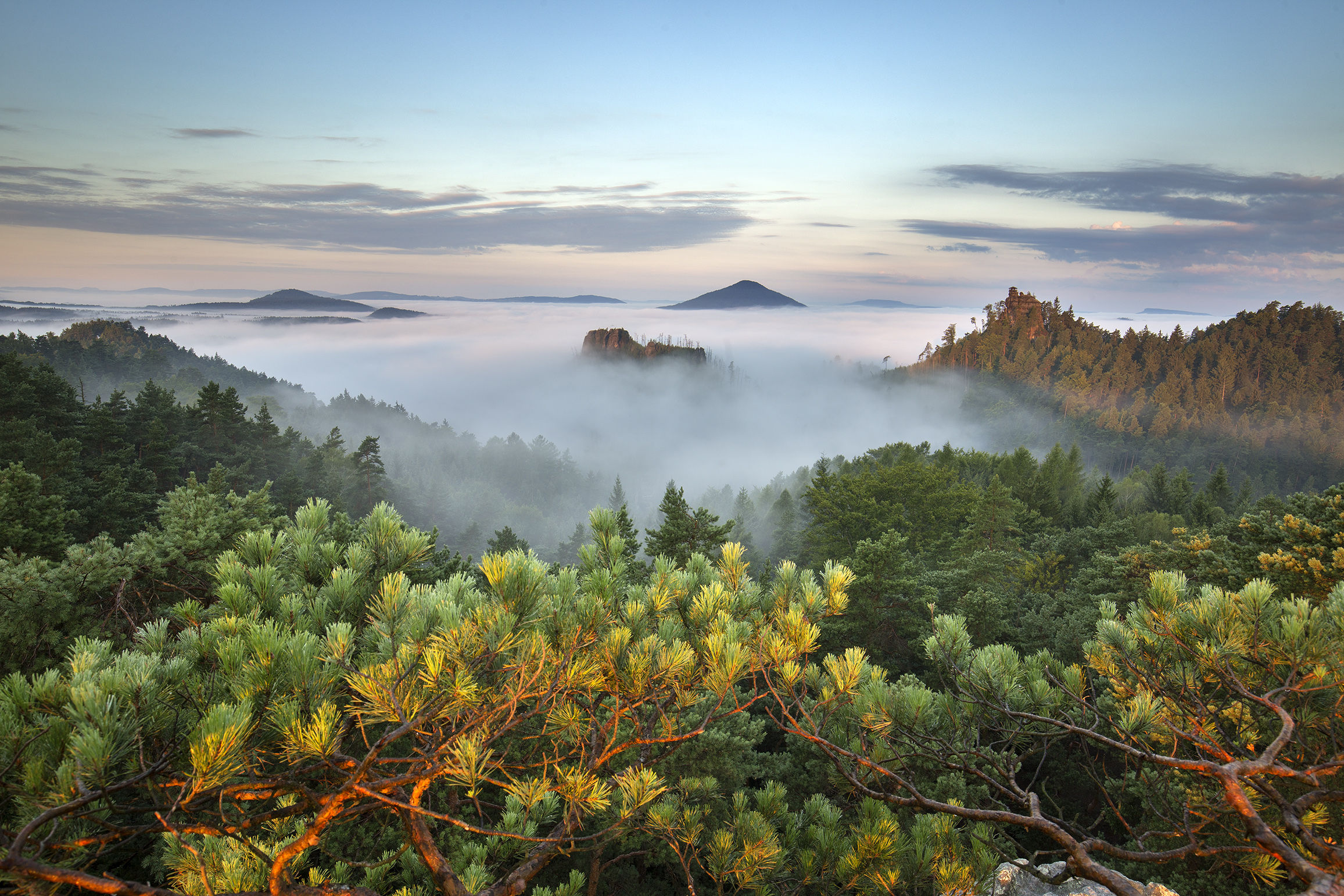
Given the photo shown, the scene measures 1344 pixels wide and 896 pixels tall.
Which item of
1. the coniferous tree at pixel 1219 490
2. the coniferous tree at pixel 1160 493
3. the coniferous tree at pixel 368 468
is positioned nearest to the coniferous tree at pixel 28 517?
the coniferous tree at pixel 368 468

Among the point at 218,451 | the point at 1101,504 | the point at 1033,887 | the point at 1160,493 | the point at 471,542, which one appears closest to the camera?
the point at 1033,887

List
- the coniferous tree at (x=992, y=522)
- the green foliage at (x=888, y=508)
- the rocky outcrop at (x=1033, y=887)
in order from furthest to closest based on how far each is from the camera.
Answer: the green foliage at (x=888, y=508) → the coniferous tree at (x=992, y=522) → the rocky outcrop at (x=1033, y=887)

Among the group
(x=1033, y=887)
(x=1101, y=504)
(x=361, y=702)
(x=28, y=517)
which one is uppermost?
(x=361, y=702)

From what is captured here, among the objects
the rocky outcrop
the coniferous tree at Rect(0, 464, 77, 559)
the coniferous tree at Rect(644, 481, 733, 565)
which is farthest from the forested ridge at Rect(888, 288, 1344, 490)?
the coniferous tree at Rect(0, 464, 77, 559)

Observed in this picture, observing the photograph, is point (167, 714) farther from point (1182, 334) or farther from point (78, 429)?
point (1182, 334)

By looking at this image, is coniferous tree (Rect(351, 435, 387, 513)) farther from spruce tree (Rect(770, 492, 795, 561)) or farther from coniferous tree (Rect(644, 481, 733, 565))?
coniferous tree (Rect(644, 481, 733, 565))

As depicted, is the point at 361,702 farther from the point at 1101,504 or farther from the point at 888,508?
the point at 1101,504

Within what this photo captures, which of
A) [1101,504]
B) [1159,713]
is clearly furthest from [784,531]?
[1159,713]

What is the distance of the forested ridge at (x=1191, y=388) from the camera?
372 ft

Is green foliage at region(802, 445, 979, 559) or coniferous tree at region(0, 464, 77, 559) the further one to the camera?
green foliage at region(802, 445, 979, 559)

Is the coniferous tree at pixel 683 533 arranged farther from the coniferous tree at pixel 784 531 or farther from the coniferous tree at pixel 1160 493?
the coniferous tree at pixel 1160 493

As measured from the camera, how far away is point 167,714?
2.76 m

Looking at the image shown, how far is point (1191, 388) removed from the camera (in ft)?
409

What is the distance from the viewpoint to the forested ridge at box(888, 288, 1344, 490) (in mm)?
113438
